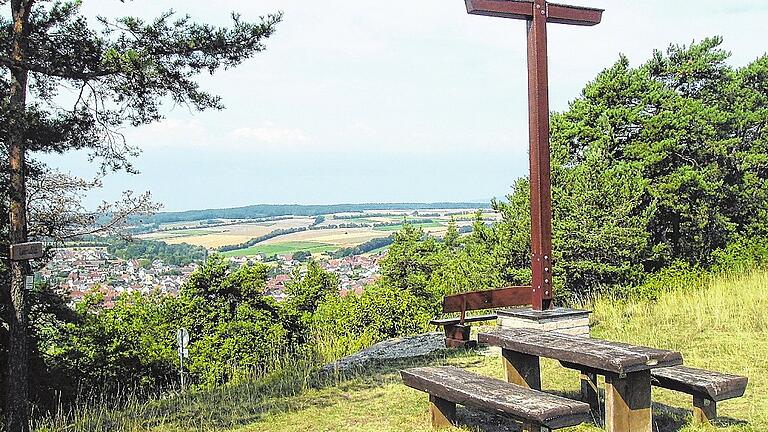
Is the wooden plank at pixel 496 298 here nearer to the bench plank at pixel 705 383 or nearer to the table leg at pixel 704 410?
the bench plank at pixel 705 383

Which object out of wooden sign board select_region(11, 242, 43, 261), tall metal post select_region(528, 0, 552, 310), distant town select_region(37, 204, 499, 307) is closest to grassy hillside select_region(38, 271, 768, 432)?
tall metal post select_region(528, 0, 552, 310)

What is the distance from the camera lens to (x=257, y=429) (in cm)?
554

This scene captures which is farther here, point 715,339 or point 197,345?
point 197,345

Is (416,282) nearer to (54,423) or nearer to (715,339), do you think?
(715,339)

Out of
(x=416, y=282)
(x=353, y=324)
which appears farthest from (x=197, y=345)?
(x=416, y=282)

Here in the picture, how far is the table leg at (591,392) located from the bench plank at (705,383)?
487mm

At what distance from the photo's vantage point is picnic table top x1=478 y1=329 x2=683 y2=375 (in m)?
4.23

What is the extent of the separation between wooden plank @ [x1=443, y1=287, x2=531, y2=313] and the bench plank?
8.10 ft

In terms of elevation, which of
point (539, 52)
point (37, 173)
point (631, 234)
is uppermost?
point (539, 52)

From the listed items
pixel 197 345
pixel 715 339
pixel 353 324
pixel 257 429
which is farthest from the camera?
pixel 197 345

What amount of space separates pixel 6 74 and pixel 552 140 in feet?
37.1

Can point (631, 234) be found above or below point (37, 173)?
below

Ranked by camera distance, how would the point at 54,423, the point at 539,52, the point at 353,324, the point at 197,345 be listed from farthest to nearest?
the point at 197,345 < the point at 353,324 < the point at 539,52 < the point at 54,423

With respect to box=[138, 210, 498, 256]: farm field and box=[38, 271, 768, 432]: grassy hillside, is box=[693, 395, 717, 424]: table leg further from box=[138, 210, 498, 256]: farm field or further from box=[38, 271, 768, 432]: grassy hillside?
box=[138, 210, 498, 256]: farm field
